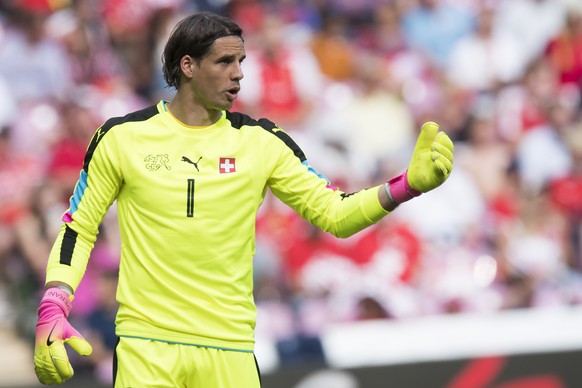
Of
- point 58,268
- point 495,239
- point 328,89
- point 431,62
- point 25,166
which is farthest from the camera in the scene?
point 431,62

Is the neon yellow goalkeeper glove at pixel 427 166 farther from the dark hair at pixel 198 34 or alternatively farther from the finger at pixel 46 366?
the finger at pixel 46 366

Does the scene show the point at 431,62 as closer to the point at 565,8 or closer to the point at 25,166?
the point at 565,8

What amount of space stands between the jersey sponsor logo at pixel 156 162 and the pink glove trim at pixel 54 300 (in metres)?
0.62

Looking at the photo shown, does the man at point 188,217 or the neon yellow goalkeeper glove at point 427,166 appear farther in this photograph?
the man at point 188,217

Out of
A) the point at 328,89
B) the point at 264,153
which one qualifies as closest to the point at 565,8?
the point at 328,89

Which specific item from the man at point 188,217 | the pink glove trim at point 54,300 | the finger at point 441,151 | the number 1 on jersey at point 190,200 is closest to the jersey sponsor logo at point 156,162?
the man at point 188,217

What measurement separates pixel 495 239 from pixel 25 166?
13.2ft

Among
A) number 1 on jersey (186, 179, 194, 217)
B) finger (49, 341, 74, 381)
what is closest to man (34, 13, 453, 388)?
number 1 on jersey (186, 179, 194, 217)

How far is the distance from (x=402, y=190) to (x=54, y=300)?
57.8 inches

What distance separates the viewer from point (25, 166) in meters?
8.90

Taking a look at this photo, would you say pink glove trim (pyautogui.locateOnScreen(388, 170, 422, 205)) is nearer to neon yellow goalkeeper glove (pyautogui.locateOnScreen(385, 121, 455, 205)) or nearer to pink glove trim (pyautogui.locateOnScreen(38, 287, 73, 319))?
neon yellow goalkeeper glove (pyautogui.locateOnScreen(385, 121, 455, 205))

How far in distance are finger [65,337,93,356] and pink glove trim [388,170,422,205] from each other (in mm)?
1363

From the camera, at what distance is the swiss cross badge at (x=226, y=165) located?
479 cm

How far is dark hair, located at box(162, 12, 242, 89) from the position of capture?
187 inches
